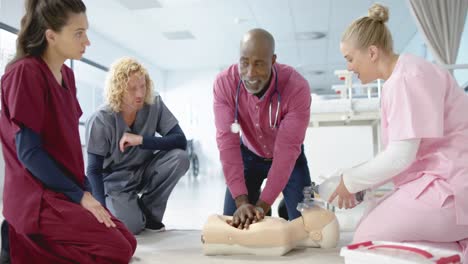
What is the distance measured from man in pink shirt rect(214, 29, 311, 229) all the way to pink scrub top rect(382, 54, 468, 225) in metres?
0.51

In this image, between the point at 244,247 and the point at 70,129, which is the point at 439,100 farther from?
the point at 70,129

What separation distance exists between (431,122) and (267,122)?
753 millimetres

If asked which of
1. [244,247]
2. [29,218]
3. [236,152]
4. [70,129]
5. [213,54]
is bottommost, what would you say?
[244,247]

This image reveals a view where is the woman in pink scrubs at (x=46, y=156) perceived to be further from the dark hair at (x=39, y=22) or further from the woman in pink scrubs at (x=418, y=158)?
the woman in pink scrubs at (x=418, y=158)

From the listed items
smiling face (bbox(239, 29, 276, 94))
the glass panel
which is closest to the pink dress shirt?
smiling face (bbox(239, 29, 276, 94))

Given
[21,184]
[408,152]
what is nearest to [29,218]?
[21,184]

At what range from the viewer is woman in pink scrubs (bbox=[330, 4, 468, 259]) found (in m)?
1.12

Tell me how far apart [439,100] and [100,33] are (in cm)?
624

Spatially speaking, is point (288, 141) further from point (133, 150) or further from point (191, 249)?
point (133, 150)

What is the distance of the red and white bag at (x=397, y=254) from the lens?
37.4 inches

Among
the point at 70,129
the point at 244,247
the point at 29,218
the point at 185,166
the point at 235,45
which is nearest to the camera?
the point at 29,218

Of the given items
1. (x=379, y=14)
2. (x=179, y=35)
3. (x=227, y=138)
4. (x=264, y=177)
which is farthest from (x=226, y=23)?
(x=379, y=14)

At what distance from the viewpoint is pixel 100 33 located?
6.59 meters

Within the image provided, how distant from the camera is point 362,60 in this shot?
4.17 ft
